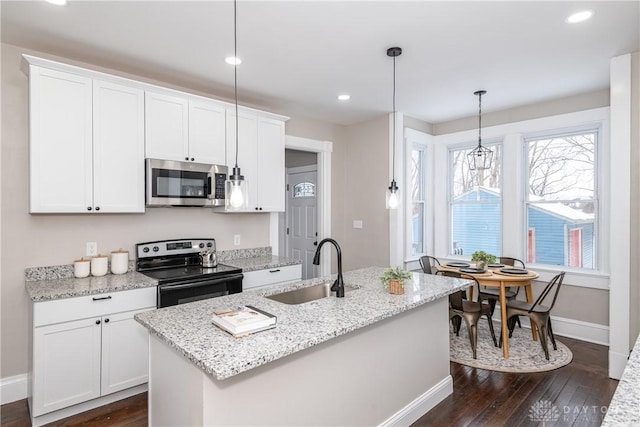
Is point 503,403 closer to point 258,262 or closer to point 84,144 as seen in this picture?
point 258,262

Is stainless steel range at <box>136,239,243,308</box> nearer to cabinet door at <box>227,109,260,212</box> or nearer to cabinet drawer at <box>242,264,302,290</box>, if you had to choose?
cabinet drawer at <box>242,264,302,290</box>

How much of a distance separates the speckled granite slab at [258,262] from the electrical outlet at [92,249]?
1.17 m

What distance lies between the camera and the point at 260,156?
387cm

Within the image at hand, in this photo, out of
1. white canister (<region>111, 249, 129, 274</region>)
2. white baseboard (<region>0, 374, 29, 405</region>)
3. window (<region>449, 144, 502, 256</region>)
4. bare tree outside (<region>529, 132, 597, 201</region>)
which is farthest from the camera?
window (<region>449, 144, 502, 256</region>)

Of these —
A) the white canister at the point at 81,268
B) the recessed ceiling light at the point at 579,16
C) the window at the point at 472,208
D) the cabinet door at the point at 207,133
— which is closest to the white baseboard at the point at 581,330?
the window at the point at 472,208

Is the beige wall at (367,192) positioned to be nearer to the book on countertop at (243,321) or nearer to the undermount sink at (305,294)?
the undermount sink at (305,294)

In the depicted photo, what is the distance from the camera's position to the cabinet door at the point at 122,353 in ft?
8.41

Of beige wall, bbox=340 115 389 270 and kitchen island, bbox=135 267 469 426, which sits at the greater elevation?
beige wall, bbox=340 115 389 270

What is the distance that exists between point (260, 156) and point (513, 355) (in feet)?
10.6

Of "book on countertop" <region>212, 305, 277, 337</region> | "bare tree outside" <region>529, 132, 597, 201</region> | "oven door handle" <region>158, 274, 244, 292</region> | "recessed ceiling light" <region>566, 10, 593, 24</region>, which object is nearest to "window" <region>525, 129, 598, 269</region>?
"bare tree outside" <region>529, 132, 597, 201</region>

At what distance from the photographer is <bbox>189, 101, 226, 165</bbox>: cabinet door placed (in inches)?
132

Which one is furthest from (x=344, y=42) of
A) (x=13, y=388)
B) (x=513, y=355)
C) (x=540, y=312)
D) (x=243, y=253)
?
(x=13, y=388)

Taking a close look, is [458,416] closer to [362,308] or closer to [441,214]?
[362,308]

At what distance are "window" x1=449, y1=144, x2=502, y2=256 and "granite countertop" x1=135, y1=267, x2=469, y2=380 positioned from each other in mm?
2502
